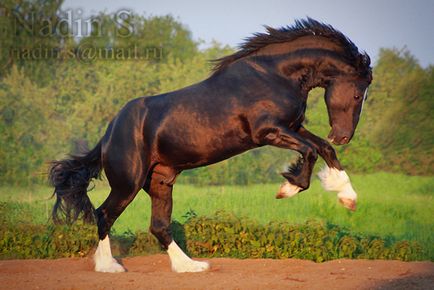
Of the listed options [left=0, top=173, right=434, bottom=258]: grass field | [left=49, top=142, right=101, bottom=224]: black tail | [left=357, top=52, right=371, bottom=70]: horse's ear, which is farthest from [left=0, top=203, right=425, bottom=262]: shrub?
[left=357, top=52, right=371, bottom=70]: horse's ear

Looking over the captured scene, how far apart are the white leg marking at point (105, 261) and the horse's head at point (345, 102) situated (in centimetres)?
253

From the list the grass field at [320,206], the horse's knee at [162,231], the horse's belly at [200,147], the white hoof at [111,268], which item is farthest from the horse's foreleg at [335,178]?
the grass field at [320,206]

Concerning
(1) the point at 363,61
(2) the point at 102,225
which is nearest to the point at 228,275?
(2) the point at 102,225

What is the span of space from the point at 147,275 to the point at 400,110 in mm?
8213

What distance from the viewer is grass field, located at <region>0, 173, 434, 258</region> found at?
10758 mm

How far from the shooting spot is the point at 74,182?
7789mm

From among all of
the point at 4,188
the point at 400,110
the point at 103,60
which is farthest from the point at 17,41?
the point at 400,110

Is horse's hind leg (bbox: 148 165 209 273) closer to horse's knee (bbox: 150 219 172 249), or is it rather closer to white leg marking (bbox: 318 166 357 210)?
horse's knee (bbox: 150 219 172 249)

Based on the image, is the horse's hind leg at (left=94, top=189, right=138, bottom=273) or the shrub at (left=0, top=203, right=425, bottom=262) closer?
the horse's hind leg at (left=94, top=189, right=138, bottom=273)

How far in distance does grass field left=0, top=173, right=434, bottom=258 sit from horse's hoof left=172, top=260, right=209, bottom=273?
3.22m

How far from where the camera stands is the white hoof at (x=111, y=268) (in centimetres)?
717

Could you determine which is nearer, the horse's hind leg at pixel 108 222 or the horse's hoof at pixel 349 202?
the horse's hoof at pixel 349 202

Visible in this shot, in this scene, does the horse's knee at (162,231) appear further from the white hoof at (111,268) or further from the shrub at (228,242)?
the shrub at (228,242)

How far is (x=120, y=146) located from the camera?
283 inches
